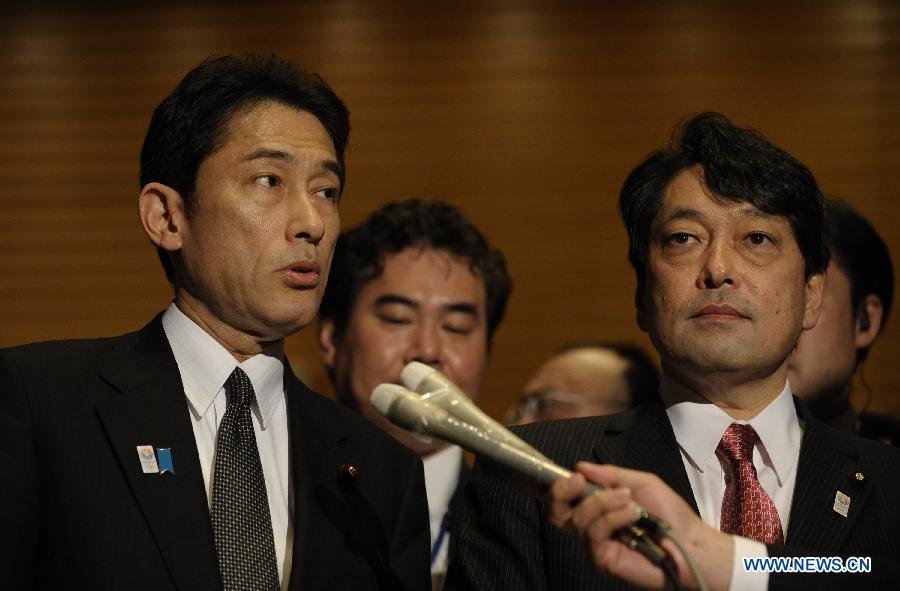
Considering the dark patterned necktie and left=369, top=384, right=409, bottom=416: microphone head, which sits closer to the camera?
left=369, top=384, right=409, bottom=416: microphone head

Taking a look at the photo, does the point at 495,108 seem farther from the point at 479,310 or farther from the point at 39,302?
the point at 39,302

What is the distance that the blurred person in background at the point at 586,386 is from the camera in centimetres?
411

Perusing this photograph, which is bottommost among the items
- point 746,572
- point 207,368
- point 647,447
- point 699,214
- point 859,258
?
point 746,572

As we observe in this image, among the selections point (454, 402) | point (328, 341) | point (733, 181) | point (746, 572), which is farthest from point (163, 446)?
point (328, 341)

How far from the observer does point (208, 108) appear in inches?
103

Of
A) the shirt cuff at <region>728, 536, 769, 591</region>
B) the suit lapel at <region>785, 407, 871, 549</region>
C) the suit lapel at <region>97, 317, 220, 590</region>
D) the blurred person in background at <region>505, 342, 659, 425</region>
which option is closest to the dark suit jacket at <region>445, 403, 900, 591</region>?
the suit lapel at <region>785, 407, 871, 549</region>

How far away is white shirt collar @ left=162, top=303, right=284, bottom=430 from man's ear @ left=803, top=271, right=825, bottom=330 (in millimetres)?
1199

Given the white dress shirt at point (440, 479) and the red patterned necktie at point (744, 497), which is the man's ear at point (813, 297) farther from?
the white dress shirt at point (440, 479)

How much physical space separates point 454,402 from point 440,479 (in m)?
1.67

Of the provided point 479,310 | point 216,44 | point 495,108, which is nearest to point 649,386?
point 479,310

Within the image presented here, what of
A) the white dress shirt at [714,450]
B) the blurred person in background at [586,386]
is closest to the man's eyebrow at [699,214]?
the white dress shirt at [714,450]

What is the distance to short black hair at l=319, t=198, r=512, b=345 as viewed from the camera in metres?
3.79

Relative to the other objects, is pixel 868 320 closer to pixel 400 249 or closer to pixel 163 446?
pixel 400 249

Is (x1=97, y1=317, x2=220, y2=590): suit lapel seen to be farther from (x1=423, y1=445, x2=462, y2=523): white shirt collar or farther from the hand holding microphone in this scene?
(x1=423, y1=445, x2=462, y2=523): white shirt collar
